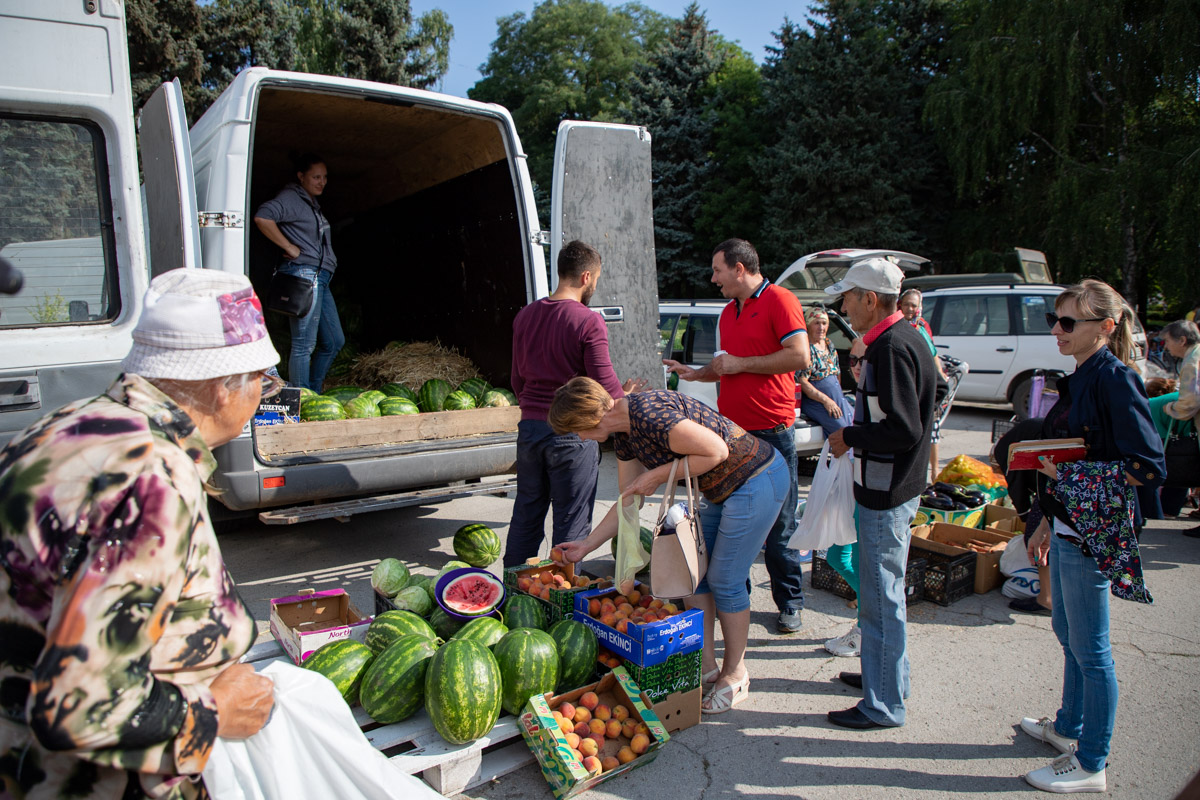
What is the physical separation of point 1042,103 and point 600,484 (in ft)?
64.2

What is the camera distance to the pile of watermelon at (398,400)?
17.4 feet

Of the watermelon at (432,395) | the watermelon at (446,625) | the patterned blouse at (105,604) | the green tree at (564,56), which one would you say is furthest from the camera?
the green tree at (564,56)

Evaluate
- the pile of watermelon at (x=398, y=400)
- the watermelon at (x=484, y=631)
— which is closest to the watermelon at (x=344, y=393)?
the pile of watermelon at (x=398, y=400)

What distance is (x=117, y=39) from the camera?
380 centimetres

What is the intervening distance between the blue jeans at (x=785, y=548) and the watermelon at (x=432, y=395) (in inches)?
112

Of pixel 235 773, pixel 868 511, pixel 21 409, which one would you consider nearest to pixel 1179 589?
pixel 868 511

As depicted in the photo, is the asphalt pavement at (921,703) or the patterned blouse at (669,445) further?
the patterned blouse at (669,445)

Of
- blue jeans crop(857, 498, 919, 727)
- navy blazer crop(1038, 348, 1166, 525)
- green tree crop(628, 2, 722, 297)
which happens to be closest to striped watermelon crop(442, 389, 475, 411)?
blue jeans crop(857, 498, 919, 727)

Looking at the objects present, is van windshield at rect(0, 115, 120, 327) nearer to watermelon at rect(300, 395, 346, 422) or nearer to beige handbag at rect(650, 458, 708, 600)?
watermelon at rect(300, 395, 346, 422)

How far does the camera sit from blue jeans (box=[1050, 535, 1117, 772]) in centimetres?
296

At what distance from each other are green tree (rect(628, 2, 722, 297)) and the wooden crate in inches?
865

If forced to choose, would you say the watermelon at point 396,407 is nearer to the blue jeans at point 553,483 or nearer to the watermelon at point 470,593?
the blue jeans at point 553,483

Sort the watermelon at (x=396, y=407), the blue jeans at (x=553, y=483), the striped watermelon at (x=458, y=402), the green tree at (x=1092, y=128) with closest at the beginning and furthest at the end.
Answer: the blue jeans at (x=553, y=483), the watermelon at (x=396, y=407), the striped watermelon at (x=458, y=402), the green tree at (x=1092, y=128)

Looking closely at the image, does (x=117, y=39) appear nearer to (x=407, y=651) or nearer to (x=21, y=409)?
(x=21, y=409)
